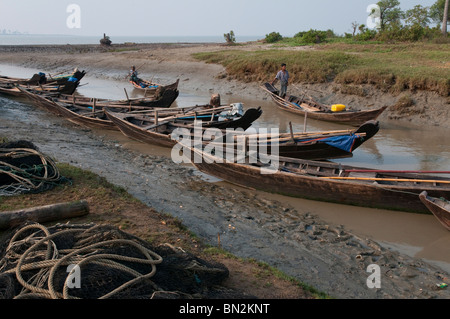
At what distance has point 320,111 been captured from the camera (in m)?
15.0

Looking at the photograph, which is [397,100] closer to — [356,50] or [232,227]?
[356,50]

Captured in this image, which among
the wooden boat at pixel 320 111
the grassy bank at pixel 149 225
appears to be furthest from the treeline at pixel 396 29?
the grassy bank at pixel 149 225

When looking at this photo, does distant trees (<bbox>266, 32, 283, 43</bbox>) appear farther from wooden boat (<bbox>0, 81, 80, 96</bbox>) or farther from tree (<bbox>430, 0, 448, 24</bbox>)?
wooden boat (<bbox>0, 81, 80, 96</bbox>)

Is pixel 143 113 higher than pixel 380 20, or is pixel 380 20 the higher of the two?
pixel 380 20

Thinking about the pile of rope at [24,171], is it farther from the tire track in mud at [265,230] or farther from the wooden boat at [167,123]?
the wooden boat at [167,123]

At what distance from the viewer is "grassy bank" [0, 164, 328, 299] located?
15.0ft

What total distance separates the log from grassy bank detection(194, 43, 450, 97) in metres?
14.3

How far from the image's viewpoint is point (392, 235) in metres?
6.94

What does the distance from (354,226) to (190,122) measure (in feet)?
21.4

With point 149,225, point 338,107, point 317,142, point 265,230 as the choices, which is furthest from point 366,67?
point 149,225

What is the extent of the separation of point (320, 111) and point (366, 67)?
5.15 meters

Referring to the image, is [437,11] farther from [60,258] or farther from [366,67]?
[60,258]

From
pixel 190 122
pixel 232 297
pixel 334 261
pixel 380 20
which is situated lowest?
pixel 334 261
